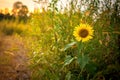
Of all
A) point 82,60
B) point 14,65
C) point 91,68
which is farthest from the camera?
point 14,65

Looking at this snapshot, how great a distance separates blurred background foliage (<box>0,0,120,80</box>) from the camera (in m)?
2.24

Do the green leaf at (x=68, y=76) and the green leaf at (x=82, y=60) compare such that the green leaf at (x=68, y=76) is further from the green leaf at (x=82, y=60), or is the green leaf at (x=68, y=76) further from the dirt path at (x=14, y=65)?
the dirt path at (x=14, y=65)

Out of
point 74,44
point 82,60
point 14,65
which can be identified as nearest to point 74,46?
point 74,44

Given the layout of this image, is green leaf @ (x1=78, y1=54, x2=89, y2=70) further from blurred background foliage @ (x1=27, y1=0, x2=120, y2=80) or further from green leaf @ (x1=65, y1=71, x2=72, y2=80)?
green leaf @ (x1=65, y1=71, x2=72, y2=80)

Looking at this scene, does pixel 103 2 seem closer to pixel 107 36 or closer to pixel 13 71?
pixel 107 36

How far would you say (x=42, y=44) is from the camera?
2.76 m

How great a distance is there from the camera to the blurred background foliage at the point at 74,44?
2.24 m

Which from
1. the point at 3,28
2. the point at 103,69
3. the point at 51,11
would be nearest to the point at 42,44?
the point at 51,11

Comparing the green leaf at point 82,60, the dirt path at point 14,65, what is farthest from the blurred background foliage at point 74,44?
the dirt path at point 14,65

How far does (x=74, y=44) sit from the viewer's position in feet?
7.61

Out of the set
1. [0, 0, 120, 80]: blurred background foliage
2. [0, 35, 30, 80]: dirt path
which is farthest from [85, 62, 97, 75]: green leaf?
[0, 35, 30, 80]: dirt path

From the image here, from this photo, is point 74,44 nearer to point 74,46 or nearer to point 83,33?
point 74,46

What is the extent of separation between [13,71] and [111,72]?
3.30ft

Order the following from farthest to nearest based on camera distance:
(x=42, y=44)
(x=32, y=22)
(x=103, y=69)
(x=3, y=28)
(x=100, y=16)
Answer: (x=3, y=28), (x=32, y=22), (x=42, y=44), (x=100, y=16), (x=103, y=69)
